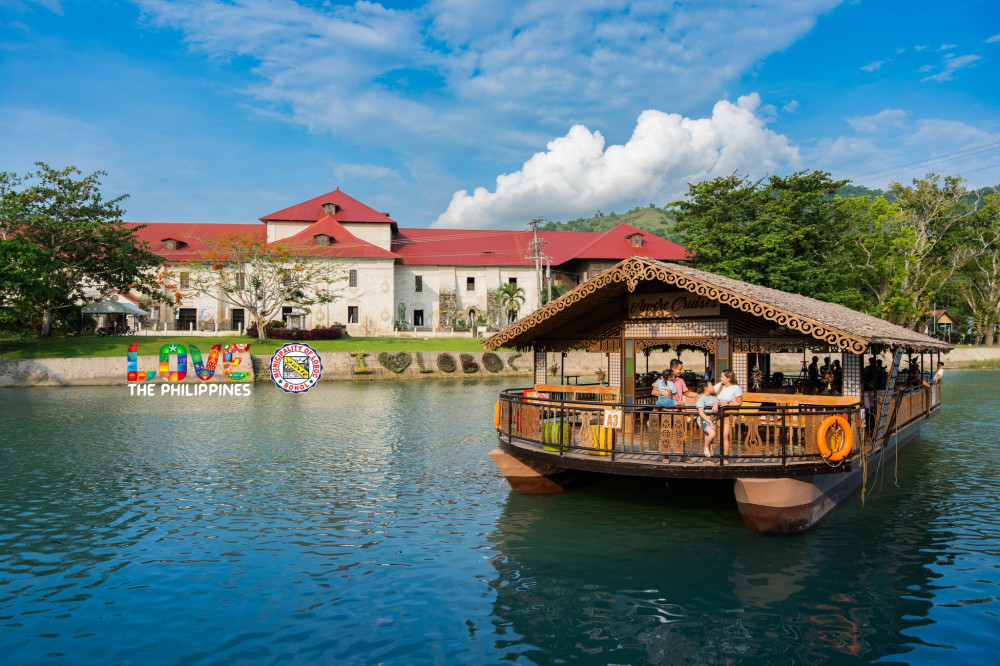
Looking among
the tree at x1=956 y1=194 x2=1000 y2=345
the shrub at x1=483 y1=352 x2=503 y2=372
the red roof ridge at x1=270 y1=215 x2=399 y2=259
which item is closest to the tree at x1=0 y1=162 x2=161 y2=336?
the red roof ridge at x1=270 y1=215 x2=399 y2=259

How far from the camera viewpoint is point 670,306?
1581 centimetres

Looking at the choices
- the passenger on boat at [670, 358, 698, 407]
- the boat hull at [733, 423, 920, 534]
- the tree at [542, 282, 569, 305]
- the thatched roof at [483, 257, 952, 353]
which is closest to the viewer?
the boat hull at [733, 423, 920, 534]

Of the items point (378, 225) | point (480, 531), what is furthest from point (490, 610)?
point (378, 225)

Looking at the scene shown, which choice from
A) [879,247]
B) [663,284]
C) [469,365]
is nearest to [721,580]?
[663,284]

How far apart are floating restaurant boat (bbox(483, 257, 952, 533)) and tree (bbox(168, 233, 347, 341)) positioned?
43.0m

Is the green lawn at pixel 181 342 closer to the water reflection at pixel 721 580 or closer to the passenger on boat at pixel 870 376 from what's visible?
the passenger on boat at pixel 870 376

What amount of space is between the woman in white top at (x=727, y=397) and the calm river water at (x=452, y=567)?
1951 millimetres

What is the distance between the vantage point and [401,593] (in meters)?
9.29

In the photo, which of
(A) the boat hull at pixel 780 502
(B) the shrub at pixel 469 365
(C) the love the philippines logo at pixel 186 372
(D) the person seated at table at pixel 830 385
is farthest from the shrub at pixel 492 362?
(A) the boat hull at pixel 780 502

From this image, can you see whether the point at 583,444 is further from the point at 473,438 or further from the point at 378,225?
the point at 378,225

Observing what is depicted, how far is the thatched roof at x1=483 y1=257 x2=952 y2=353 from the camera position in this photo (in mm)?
12227

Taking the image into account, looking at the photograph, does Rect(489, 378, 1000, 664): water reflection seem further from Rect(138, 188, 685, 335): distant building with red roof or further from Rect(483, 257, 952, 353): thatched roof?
Rect(138, 188, 685, 335): distant building with red roof

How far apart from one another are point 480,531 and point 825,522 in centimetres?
701

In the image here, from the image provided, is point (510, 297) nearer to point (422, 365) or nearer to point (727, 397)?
point (422, 365)
